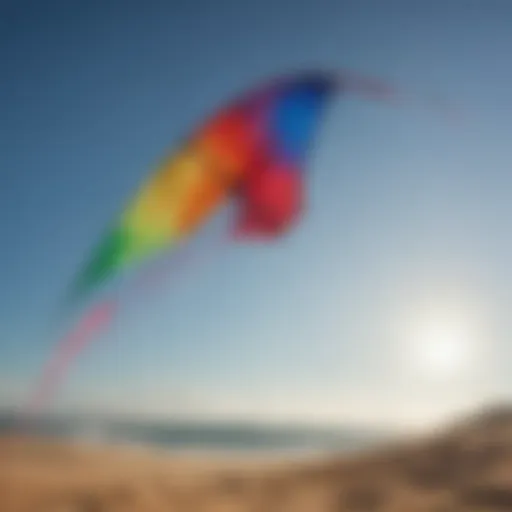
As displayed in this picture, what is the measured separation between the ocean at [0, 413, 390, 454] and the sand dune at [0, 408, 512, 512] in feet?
0.06

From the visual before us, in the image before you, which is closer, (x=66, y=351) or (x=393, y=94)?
(x=66, y=351)

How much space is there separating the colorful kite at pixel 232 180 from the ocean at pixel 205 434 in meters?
0.17

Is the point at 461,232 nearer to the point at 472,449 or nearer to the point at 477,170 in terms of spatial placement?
the point at 477,170

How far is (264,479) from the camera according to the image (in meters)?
1.50

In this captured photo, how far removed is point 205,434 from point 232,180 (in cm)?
44

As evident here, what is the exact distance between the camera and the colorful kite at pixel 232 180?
1.56 m

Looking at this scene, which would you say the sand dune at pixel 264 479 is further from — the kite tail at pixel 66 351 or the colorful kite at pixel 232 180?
the colorful kite at pixel 232 180

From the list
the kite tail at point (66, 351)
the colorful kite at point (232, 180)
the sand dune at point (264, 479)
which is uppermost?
the colorful kite at point (232, 180)

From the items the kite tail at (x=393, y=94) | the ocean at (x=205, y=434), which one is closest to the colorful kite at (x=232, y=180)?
the kite tail at (x=393, y=94)

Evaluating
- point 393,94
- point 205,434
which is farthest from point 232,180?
point 205,434

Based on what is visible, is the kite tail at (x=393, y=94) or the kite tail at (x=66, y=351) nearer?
the kite tail at (x=66, y=351)

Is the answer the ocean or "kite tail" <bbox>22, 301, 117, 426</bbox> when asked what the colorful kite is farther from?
the ocean

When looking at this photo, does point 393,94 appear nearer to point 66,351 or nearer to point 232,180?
point 232,180

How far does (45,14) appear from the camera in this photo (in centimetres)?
166
